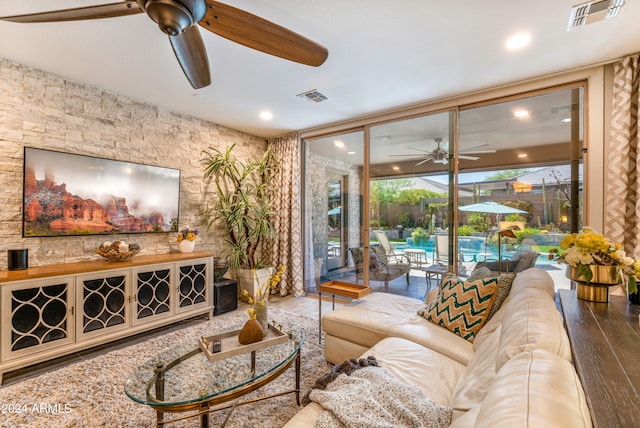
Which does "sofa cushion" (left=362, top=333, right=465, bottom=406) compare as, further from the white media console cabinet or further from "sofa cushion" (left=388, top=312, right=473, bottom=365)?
the white media console cabinet

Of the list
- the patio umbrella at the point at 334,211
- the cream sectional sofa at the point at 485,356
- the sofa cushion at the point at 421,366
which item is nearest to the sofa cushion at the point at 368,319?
the cream sectional sofa at the point at 485,356

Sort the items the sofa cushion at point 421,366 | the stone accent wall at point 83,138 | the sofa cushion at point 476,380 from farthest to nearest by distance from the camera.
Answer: the stone accent wall at point 83,138
the sofa cushion at point 421,366
the sofa cushion at point 476,380

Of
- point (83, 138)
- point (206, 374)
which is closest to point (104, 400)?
point (206, 374)

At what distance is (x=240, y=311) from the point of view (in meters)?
3.80

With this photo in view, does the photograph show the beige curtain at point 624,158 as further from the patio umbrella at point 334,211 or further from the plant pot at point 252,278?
the plant pot at point 252,278

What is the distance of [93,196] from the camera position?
9.84 feet

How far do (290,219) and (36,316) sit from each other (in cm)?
302

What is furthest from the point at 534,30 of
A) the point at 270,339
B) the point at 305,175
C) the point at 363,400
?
the point at 305,175

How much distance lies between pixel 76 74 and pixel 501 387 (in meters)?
3.91

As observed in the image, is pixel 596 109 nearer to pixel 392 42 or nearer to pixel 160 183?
pixel 392 42

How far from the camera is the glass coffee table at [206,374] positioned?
55.2 inches

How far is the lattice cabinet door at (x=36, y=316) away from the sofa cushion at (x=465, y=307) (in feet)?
9.82

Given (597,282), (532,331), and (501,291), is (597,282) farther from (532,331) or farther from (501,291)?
(532,331)

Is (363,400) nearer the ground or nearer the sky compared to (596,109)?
nearer the ground
